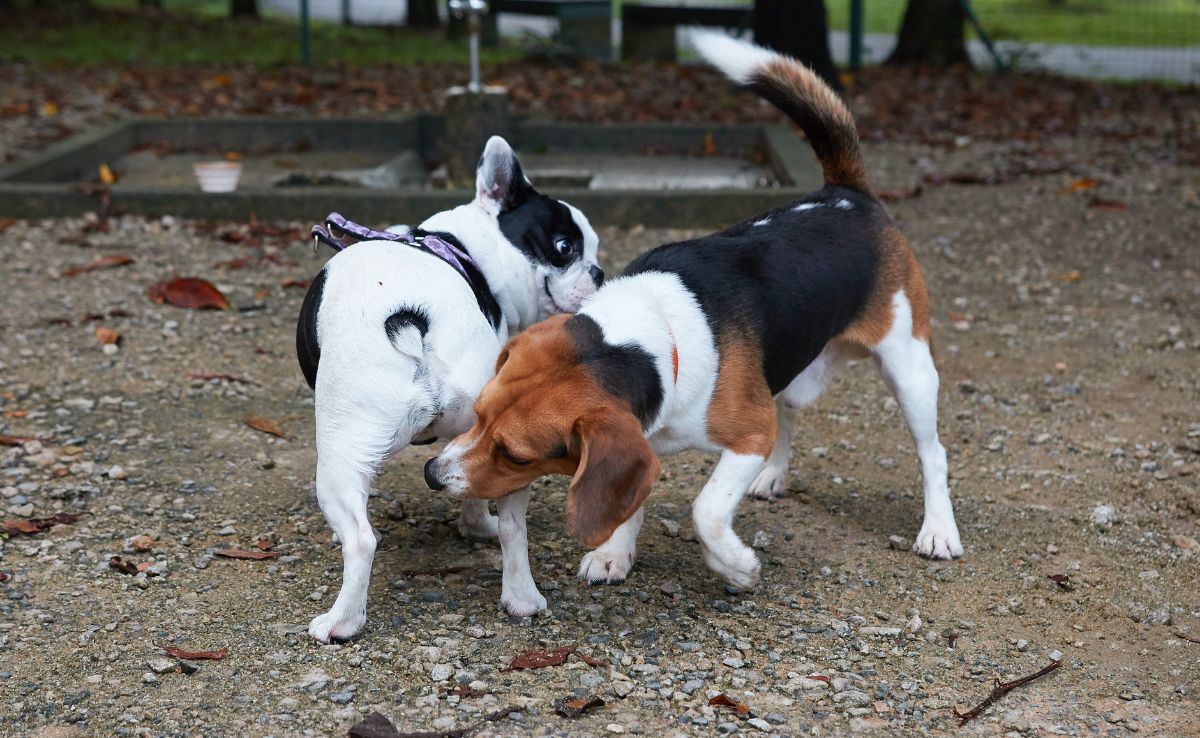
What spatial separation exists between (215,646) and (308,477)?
4.49ft

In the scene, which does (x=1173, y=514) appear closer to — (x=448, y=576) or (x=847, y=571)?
(x=847, y=571)

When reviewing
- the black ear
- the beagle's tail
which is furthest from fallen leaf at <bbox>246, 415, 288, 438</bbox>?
the beagle's tail

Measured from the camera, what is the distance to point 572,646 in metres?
3.76

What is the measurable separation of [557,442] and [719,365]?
0.73 m

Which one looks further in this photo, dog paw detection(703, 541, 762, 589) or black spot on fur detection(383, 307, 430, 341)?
dog paw detection(703, 541, 762, 589)

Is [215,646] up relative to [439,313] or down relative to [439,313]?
down

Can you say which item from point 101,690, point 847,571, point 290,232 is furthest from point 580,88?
point 101,690

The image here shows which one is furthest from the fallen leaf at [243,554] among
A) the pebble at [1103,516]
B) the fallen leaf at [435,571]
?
the pebble at [1103,516]

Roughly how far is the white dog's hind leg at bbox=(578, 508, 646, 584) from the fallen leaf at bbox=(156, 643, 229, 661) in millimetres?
1195

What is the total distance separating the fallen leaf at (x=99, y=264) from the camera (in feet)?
24.4

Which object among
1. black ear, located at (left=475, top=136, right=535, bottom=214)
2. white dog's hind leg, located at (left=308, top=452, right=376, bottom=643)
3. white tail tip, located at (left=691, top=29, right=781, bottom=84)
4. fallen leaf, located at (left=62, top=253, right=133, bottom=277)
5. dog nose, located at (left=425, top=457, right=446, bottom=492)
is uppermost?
white tail tip, located at (left=691, top=29, right=781, bottom=84)

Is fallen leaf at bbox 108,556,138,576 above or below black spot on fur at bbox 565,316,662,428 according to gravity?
below

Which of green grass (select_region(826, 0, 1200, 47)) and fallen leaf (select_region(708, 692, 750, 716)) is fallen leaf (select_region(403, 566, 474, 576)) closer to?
fallen leaf (select_region(708, 692, 750, 716))

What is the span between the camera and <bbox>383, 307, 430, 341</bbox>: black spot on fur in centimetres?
356
